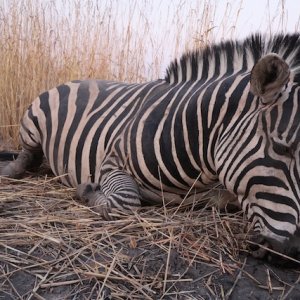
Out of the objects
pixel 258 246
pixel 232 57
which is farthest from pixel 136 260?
pixel 232 57

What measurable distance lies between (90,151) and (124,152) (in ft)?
1.11

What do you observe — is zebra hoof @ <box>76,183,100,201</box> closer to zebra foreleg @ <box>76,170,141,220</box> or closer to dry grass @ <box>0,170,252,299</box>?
zebra foreleg @ <box>76,170,141,220</box>

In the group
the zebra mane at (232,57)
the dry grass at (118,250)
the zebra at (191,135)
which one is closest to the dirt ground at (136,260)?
the dry grass at (118,250)

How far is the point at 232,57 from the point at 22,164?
1.67 meters

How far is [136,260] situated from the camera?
1.88 metres

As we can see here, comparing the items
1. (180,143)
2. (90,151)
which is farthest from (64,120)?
(180,143)

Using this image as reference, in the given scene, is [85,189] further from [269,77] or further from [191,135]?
[269,77]

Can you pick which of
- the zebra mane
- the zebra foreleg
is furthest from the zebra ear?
the zebra foreleg

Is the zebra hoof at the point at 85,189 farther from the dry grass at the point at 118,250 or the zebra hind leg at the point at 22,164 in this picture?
the zebra hind leg at the point at 22,164

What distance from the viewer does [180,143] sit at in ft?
7.72

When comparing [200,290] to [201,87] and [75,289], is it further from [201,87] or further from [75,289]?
[201,87]

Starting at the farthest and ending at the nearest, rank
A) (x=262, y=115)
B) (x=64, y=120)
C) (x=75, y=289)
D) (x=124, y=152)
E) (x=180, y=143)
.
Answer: (x=64, y=120)
(x=124, y=152)
(x=180, y=143)
(x=262, y=115)
(x=75, y=289)

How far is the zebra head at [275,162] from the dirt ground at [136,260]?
15 cm

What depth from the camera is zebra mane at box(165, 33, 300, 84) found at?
2166 mm
